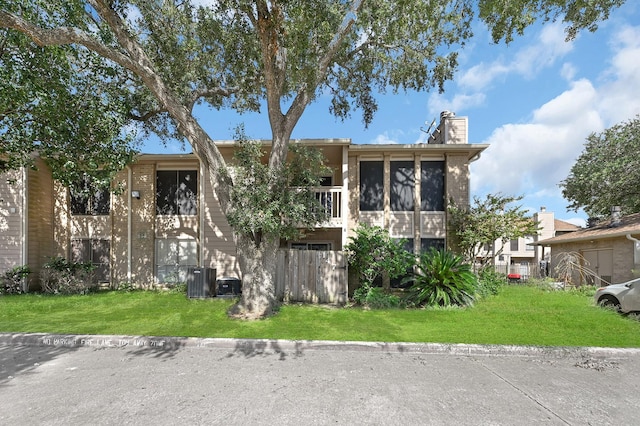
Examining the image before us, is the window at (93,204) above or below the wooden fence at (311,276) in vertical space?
above

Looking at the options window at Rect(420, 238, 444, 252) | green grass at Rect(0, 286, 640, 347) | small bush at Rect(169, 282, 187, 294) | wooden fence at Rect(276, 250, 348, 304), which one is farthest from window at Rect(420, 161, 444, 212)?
small bush at Rect(169, 282, 187, 294)

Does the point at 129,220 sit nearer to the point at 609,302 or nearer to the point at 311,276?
the point at 311,276

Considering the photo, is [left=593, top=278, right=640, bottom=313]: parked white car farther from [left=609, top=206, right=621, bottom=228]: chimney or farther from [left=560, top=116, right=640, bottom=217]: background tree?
[left=560, top=116, right=640, bottom=217]: background tree

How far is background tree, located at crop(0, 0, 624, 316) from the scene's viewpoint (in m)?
7.37

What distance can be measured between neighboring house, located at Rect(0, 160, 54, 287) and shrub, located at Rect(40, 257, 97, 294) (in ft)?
3.27

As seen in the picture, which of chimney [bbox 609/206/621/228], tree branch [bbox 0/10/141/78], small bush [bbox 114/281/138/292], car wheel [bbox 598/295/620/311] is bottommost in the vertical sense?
small bush [bbox 114/281/138/292]

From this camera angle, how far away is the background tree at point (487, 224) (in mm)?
10852

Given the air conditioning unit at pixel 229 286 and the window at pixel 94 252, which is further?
the window at pixel 94 252

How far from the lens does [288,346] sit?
5.90 meters

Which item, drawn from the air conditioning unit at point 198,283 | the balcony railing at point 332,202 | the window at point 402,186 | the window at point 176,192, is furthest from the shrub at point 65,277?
the window at point 402,186

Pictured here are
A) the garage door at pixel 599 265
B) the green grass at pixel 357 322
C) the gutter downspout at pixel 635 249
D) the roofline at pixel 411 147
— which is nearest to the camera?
the green grass at pixel 357 322

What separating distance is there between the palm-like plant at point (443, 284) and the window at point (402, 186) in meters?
3.07

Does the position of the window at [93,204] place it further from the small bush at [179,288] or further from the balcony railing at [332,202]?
the balcony railing at [332,202]

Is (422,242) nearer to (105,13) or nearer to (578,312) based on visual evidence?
(578,312)
